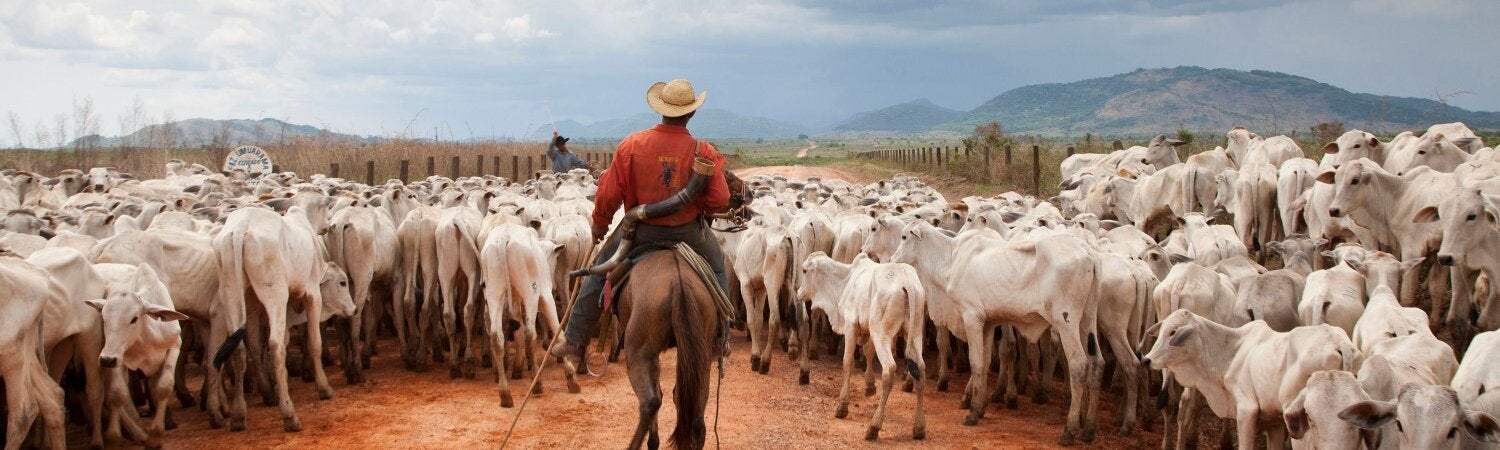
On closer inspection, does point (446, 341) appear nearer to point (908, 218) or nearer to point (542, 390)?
point (542, 390)

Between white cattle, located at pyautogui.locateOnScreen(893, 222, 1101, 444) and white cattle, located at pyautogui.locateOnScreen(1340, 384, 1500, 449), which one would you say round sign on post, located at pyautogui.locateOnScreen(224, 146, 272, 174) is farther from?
white cattle, located at pyautogui.locateOnScreen(1340, 384, 1500, 449)

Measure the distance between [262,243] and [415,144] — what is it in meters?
22.6

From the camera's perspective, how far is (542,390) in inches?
407

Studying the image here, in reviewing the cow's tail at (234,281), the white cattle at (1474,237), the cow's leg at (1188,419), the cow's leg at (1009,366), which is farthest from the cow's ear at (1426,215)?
the cow's tail at (234,281)

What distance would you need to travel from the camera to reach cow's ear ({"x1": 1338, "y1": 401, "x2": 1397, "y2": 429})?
5641 millimetres

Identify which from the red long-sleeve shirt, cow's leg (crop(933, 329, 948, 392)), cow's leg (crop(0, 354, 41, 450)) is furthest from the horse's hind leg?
cow's leg (crop(933, 329, 948, 392))

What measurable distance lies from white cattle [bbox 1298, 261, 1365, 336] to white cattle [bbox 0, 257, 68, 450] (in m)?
8.69

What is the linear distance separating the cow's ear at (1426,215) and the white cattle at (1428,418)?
16.0ft

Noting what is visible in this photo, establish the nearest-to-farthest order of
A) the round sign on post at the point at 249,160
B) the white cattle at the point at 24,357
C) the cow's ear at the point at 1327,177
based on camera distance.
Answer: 1. the white cattle at the point at 24,357
2. the cow's ear at the point at 1327,177
3. the round sign on post at the point at 249,160

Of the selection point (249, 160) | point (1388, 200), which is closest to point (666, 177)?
point (1388, 200)

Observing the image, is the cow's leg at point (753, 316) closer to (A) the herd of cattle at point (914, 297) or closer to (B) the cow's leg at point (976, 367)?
(A) the herd of cattle at point (914, 297)

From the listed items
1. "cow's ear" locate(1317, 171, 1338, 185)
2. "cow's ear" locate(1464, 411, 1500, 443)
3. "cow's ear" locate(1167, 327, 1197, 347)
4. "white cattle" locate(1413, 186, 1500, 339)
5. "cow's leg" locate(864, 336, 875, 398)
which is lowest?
"cow's leg" locate(864, 336, 875, 398)

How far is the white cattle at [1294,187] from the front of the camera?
498 inches

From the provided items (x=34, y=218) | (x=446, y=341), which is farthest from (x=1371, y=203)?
(x=34, y=218)
